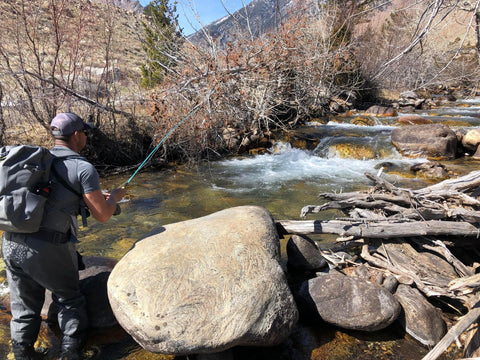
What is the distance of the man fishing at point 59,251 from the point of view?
2525mm

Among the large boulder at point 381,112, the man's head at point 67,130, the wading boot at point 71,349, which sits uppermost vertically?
the man's head at point 67,130

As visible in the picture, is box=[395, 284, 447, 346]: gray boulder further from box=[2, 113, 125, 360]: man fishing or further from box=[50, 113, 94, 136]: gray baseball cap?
box=[50, 113, 94, 136]: gray baseball cap

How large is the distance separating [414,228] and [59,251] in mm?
3777

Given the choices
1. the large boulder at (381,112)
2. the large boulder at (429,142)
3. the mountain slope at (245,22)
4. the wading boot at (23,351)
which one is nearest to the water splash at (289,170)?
the large boulder at (429,142)

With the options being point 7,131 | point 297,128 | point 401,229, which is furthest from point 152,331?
point 297,128

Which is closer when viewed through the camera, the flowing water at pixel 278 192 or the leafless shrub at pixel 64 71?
the flowing water at pixel 278 192

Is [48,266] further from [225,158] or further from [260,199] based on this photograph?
[225,158]

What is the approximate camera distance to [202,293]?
2551 mm

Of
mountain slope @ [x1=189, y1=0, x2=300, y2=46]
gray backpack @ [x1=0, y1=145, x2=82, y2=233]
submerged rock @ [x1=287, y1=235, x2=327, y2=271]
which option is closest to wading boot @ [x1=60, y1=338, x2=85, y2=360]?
gray backpack @ [x1=0, y1=145, x2=82, y2=233]

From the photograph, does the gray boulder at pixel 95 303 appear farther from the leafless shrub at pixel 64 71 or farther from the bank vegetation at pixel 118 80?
the leafless shrub at pixel 64 71

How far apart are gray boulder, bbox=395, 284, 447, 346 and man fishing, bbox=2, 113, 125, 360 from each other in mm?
3114

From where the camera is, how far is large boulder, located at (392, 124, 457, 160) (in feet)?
34.6

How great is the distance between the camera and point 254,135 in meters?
12.1

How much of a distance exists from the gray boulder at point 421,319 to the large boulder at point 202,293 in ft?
4.28
